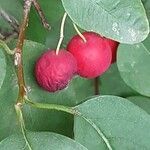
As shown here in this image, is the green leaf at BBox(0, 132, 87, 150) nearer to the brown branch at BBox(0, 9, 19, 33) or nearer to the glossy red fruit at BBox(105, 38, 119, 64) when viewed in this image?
the glossy red fruit at BBox(105, 38, 119, 64)

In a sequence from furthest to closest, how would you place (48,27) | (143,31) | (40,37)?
(40,37), (48,27), (143,31)

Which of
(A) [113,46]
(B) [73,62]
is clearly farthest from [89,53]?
(A) [113,46]

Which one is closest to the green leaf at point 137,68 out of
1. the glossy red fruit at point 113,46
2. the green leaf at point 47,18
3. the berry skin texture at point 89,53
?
the glossy red fruit at point 113,46

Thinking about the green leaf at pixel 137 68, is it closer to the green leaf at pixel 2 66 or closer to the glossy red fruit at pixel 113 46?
the glossy red fruit at pixel 113 46

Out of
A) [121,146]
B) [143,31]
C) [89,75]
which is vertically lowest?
[121,146]

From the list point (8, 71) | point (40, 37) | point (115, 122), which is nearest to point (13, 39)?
point (8, 71)

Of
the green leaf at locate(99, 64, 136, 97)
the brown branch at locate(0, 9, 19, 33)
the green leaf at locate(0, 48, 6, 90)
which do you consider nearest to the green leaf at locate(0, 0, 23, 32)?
the brown branch at locate(0, 9, 19, 33)

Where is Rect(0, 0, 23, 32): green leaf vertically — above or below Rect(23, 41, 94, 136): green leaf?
above

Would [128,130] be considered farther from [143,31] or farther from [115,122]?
[143,31]
